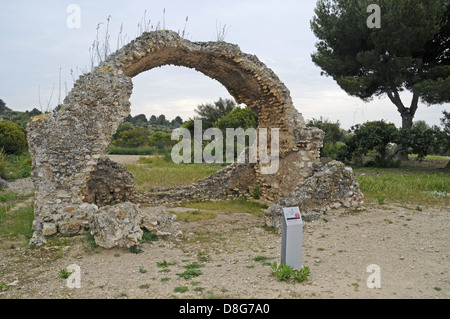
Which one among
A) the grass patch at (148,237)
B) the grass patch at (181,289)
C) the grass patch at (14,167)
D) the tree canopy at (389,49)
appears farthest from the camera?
the tree canopy at (389,49)

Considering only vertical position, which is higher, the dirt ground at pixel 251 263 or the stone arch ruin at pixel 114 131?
the stone arch ruin at pixel 114 131

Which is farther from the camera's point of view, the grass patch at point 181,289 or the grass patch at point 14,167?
the grass patch at point 14,167

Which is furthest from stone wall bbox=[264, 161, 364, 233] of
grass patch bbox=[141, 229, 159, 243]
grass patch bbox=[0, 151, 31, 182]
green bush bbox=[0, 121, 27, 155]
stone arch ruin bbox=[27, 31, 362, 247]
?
green bush bbox=[0, 121, 27, 155]

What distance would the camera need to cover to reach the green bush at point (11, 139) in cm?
1788

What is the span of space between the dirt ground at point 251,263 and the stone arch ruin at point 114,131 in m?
0.56

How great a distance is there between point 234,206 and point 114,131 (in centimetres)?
432

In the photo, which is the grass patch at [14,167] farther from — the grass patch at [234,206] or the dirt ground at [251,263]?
the dirt ground at [251,263]

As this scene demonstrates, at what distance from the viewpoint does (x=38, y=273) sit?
464cm

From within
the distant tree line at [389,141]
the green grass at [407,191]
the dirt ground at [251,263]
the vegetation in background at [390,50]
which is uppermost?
the vegetation in background at [390,50]

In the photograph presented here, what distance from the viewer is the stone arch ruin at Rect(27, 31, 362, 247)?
19.7 feet

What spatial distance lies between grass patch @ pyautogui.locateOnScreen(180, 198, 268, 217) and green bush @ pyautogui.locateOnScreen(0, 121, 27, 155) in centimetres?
1366

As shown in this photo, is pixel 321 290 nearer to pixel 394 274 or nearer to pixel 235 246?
pixel 394 274

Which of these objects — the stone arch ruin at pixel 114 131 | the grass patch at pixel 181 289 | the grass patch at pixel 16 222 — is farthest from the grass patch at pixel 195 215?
the grass patch at pixel 181 289

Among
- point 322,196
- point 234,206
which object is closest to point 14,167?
point 234,206
